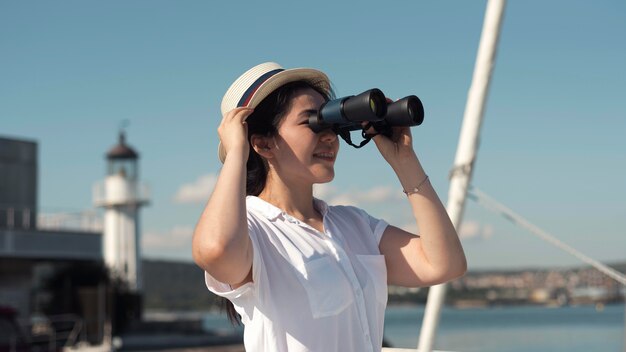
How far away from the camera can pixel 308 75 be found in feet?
6.56

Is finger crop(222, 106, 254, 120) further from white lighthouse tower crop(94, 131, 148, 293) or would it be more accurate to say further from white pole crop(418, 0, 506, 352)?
white lighthouse tower crop(94, 131, 148, 293)

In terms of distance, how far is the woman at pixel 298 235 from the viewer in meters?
1.78

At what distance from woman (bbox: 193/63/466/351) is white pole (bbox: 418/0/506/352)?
127cm

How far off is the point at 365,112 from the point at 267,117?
0.78 feet

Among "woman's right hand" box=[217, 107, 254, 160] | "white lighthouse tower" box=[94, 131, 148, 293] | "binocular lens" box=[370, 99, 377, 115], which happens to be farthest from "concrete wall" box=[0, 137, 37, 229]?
"binocular lens" box=[370, 99, 377, 115]

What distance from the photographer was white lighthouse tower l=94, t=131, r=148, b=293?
27.6m

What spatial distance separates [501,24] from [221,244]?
6.83 feet

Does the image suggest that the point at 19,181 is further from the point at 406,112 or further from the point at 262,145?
the point at 406,112

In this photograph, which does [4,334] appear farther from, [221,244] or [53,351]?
[221,244]

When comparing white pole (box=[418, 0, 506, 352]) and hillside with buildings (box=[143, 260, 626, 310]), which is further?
hillside with buildings (box=[143, 260, 626, 310])

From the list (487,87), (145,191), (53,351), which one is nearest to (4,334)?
(53,351)

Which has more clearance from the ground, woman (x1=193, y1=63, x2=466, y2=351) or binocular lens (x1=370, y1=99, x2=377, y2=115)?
binocular lens (x1=370, y1=99, x2=377, y2=115)

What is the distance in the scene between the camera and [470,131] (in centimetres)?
338

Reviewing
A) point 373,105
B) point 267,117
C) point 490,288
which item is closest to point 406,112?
point 373,105
